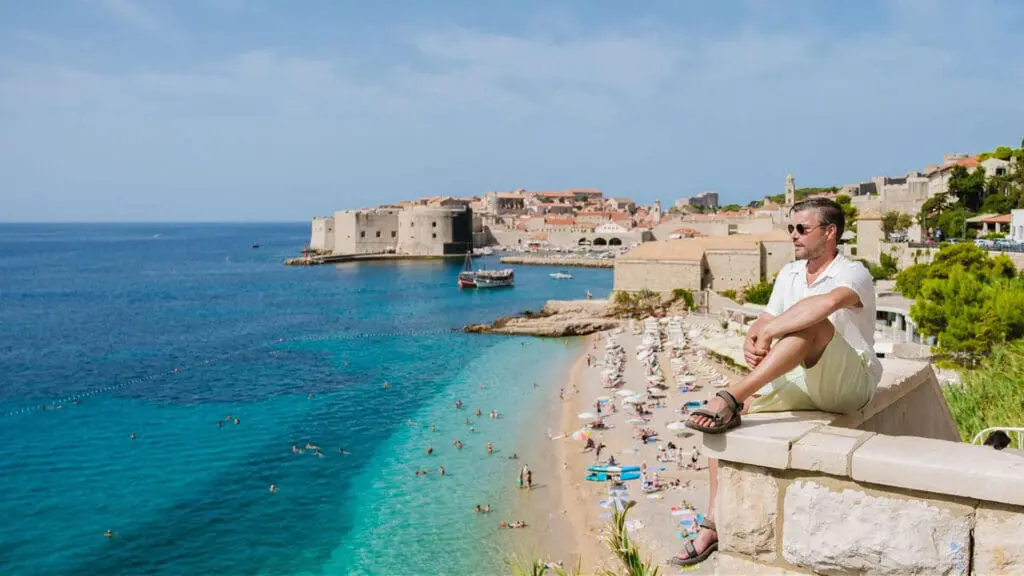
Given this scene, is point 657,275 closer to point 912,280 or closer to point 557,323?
point 557,323

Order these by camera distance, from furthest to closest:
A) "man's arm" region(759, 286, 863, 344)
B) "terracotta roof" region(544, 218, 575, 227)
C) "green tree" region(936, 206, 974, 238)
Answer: "terracotta roof" region(544, 218, 575, 227) → "green tree" region(936, 206, 974, 238) → "man's arm" region(759, 286, 863, 344)

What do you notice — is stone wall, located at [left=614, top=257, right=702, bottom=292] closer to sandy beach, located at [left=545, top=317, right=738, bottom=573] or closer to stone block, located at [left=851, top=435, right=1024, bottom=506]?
sandy beach, located at [left=545, top=317, right=738, bottom=573]

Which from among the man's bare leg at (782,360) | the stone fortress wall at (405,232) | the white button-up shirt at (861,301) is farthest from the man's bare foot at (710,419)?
the stone fortress wall at (405,232)

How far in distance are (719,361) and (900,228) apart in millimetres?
23597

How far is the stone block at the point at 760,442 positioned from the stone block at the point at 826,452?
0.8 inches

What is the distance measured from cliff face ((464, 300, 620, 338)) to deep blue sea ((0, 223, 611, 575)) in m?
1.18

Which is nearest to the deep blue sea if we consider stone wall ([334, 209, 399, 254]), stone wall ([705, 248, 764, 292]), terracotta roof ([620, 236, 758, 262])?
terracotta roof ([620, 236, 758, 262])

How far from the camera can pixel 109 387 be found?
20000 mm

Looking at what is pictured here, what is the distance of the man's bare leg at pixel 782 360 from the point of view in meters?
1.90

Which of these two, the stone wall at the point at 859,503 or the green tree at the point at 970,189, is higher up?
the green tree at the point at 970,189

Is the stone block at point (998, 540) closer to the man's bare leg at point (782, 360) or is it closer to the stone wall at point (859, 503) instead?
the stone wall at point (859, 503)

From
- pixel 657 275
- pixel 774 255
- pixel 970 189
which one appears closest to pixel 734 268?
pixel 774 255

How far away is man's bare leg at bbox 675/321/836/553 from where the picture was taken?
1.90 m

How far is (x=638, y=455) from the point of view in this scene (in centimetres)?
1278
